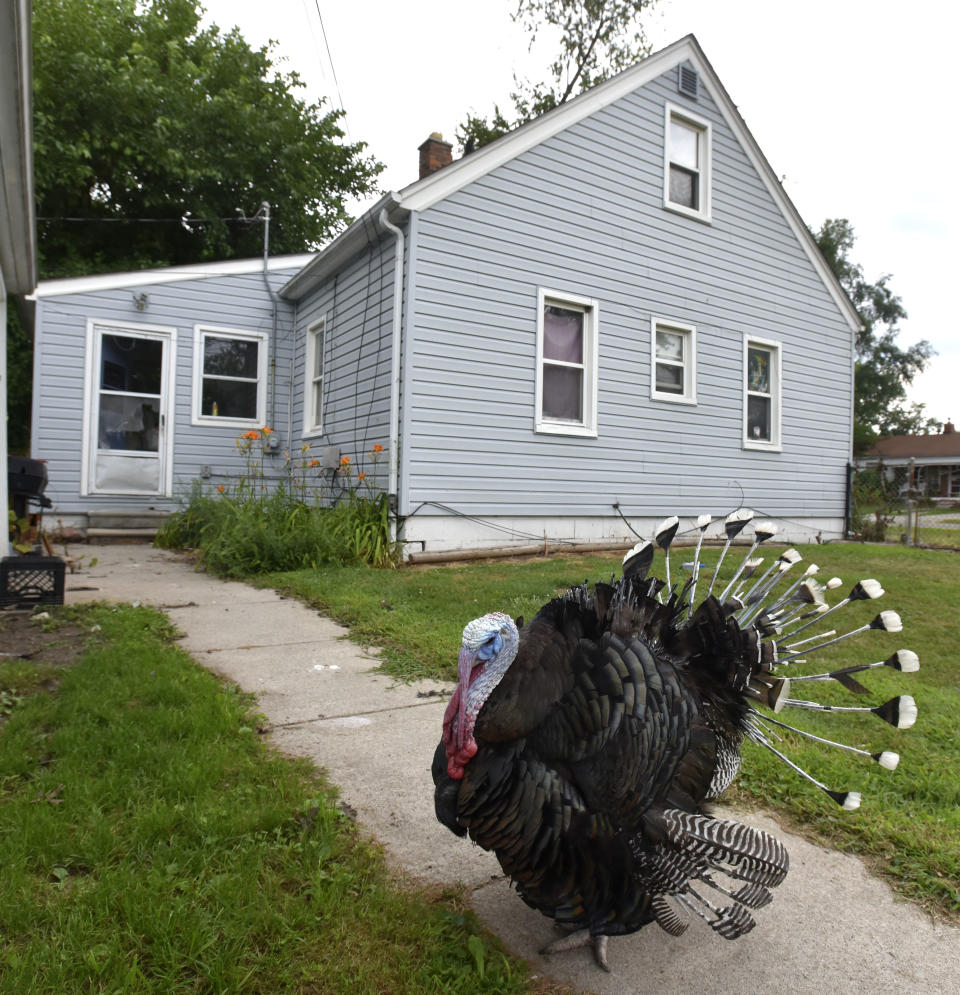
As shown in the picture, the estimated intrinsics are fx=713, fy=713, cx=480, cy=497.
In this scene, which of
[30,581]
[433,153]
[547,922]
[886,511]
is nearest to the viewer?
[547,922]

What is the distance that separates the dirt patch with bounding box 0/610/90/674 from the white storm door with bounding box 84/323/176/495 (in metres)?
5.60

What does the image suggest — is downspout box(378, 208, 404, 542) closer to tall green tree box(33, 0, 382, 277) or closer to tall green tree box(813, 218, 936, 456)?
tall green tree box(33, 0, 382, 277)

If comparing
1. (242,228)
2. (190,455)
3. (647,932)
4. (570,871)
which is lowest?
(647,932)

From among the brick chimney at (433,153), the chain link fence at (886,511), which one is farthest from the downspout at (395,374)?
the chain link fence at (886,511)

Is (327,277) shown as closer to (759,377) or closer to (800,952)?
(759,377)

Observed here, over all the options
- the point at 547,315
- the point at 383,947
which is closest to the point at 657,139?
the point at 547,315

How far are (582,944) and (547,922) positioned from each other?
0.46ft

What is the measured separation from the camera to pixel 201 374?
33.9 ft

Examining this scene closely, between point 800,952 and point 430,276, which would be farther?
point 430,276

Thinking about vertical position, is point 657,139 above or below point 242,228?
below

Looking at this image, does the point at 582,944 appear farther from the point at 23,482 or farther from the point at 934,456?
the point at 934,456

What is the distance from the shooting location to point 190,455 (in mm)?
10281

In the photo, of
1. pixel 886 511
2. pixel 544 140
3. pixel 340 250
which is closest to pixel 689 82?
pixel 544 140

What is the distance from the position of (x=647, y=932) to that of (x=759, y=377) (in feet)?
33.0
